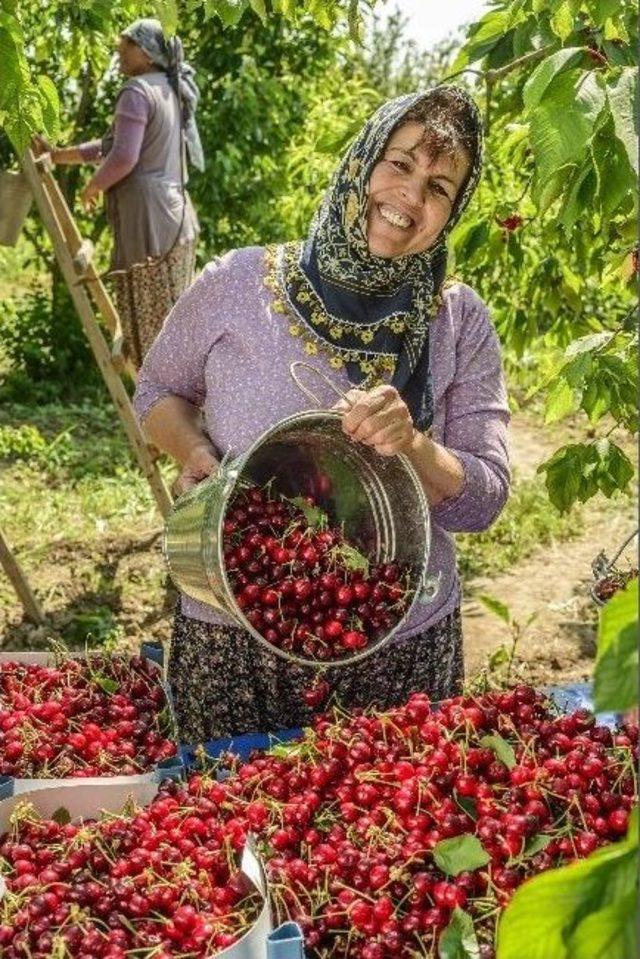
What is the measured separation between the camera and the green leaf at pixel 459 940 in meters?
1.41

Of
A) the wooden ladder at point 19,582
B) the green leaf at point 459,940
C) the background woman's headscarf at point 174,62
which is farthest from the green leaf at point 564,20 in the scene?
the background woman's headscarf at point 174,62

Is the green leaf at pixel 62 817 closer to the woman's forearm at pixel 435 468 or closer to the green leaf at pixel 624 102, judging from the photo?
the woman's forearm at pixel 435 468

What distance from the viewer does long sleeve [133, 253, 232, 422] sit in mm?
2393

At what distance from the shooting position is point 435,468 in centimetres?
218

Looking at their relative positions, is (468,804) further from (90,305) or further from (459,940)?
(90,305)

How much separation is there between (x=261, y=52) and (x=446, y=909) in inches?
265

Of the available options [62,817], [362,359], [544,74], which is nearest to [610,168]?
[544,74]

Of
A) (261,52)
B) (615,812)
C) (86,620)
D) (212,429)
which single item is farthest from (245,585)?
(261,52)

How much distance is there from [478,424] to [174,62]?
12.3 feet

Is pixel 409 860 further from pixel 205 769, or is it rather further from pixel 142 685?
pixel 142 685

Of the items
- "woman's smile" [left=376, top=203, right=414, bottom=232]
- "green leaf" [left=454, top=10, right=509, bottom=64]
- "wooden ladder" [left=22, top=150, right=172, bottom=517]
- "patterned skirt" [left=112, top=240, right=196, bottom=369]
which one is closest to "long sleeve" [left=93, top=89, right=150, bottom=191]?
"patterned skirt" [left=112, top=240, right=196, bottom=369]

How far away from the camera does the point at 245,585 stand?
6.45 feet

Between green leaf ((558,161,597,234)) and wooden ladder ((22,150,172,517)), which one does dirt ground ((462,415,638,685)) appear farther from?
green leaf ((558,161,597,234))

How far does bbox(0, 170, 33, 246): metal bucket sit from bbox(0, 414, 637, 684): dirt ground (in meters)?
1.44
